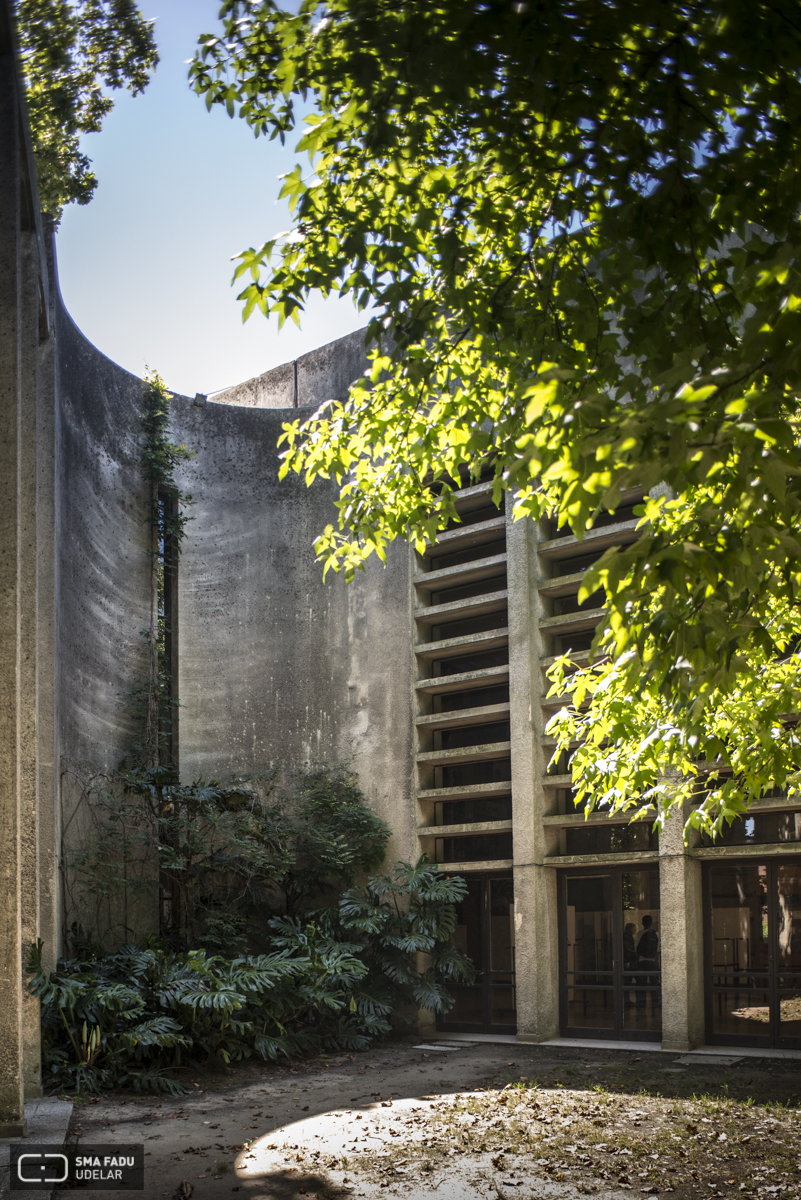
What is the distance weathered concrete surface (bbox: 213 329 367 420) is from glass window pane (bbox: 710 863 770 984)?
9.88m

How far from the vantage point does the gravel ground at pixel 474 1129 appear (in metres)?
6.24

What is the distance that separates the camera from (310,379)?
17.8 meters

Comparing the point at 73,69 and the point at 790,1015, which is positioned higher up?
the point at 73,69

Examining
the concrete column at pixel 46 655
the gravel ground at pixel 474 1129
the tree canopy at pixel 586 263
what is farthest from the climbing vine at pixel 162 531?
the tree canopy at pixel 586 263

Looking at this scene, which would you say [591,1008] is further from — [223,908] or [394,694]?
[394,694]

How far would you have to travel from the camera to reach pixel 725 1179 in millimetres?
6141

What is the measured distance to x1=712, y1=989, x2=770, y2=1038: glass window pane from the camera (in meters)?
11.7

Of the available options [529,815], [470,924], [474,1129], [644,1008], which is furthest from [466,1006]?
[474,1129]

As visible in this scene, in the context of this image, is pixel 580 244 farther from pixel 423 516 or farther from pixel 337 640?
pixel 337 640

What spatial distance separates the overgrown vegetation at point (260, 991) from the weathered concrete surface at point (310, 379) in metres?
8.43

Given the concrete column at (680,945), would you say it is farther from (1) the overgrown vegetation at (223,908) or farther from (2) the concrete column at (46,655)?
(2) the concrete column at (46,655)

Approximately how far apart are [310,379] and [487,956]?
10447 millimetres

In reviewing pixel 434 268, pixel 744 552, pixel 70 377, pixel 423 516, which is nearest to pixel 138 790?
pixel 70 377

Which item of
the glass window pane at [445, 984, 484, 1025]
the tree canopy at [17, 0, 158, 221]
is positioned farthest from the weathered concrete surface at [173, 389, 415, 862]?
the tree canopy at [17, 0, 158, 221]
